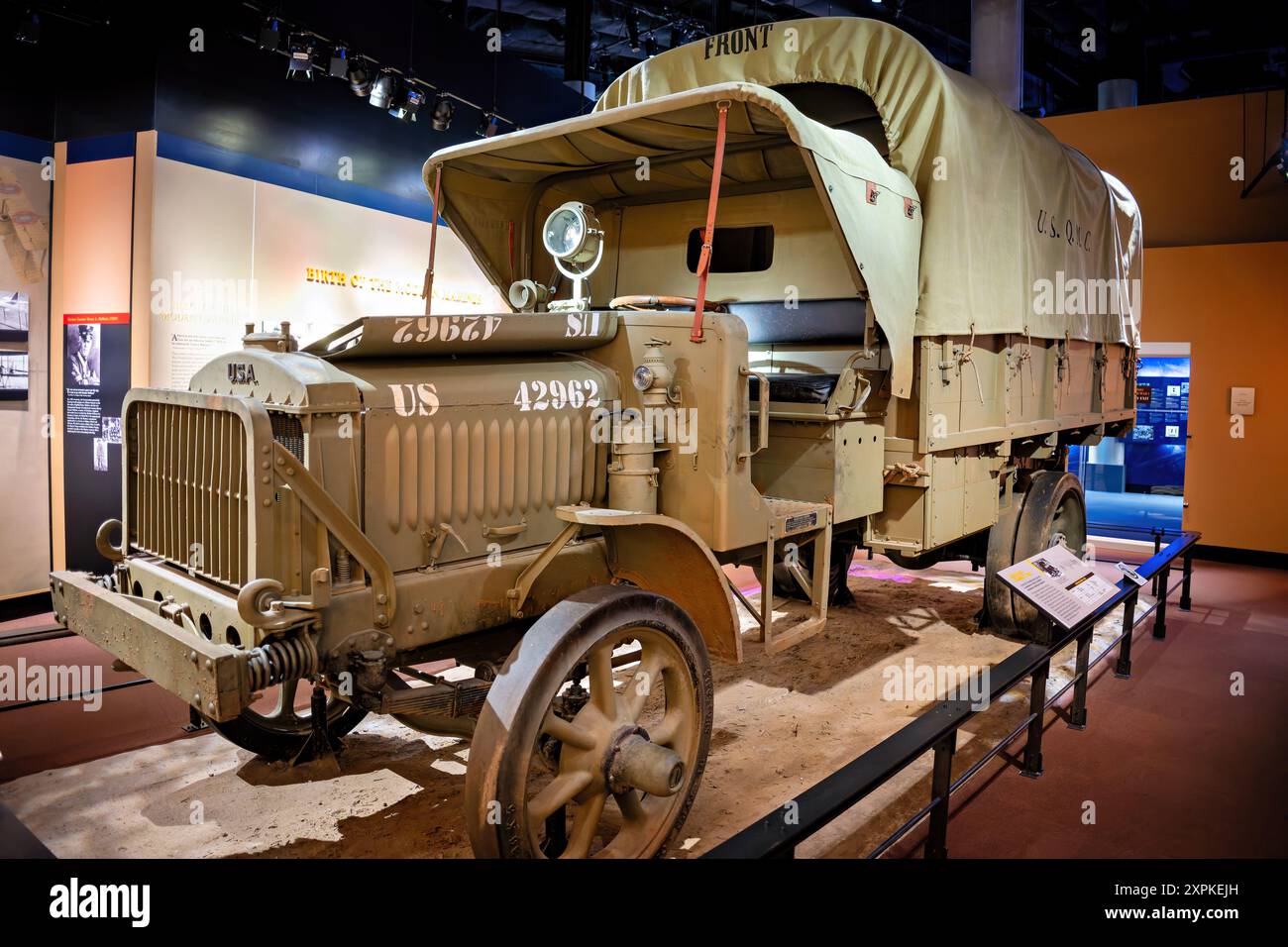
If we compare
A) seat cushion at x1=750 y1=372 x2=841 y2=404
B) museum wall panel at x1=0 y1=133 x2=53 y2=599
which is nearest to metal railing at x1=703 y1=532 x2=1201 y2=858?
seat cushion at x1=750 y1=372 x2=841 y2=404

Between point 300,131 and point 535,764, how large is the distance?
17.5 feet

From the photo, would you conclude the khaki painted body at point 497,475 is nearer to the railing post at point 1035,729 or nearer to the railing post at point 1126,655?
the railing post at point 1035,729

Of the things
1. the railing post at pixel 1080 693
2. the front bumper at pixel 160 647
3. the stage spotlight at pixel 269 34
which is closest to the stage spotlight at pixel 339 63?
the stage spotlight at pixel 269 34

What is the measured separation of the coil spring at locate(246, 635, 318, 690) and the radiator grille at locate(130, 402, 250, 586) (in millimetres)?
244

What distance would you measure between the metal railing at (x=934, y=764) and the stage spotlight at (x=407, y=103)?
21.1 feet

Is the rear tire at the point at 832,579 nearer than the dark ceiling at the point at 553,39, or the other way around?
the dark ceiling at the point at 553,39

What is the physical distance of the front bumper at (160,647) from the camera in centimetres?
235

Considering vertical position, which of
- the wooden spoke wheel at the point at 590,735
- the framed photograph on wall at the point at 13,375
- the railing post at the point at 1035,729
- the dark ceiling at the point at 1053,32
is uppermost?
the dark ceiling at the point at 1053,32

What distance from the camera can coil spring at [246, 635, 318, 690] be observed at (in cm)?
244

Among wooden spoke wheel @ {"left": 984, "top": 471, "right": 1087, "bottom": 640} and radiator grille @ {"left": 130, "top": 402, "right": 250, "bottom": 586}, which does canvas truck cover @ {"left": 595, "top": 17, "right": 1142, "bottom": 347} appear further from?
radiator grille @ {"left": 130, "top": 402, "right": 250, "bottom": 586}

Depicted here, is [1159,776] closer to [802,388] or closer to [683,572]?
[802,388]
